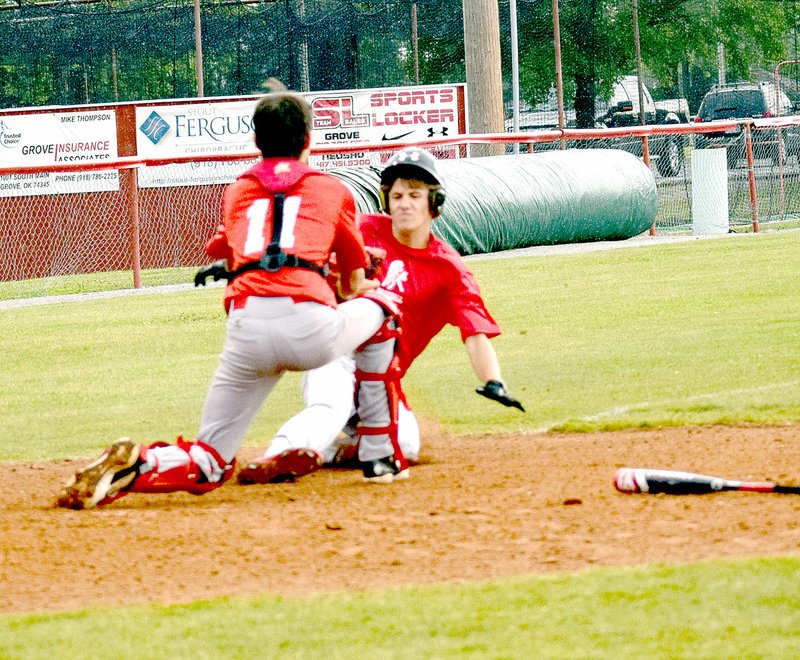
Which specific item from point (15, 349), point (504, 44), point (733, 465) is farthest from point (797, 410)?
point (504, 44)

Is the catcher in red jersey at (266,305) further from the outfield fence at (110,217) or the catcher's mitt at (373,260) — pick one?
the outfield fence at (110,217)

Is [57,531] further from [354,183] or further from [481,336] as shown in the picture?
[354,183]

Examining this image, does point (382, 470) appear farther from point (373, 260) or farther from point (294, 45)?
point (294, 45)

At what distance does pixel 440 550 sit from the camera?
4.64 m

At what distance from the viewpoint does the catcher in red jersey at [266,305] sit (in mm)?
5145

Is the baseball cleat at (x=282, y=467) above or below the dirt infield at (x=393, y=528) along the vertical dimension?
above

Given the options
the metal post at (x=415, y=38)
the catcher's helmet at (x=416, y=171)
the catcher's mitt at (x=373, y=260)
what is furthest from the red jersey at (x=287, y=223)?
the metal post at (x=415, y=38)

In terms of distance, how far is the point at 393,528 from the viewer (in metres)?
5.00

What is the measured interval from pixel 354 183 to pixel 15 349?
603cm

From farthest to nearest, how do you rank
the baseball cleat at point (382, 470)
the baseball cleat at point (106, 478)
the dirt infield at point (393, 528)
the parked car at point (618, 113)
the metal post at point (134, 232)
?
1. the parked car at point (618, 113)
2. the metal post at point (134, 232)
3. the baseball cleat at point (382, 470)
4. the baseball cleat at point (106, 478)
5. the dirt infield at point (393, 528)

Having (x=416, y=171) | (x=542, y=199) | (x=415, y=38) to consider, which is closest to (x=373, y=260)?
(x=416, y=171)

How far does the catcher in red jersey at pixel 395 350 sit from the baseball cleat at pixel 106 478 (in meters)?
0.71

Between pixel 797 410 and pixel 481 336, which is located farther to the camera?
pixel 797 410

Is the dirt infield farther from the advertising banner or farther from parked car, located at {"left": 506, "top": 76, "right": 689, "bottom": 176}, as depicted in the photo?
parked car, located at {"left": 506, "top": 76, "right": 689, "bottom": 176}
